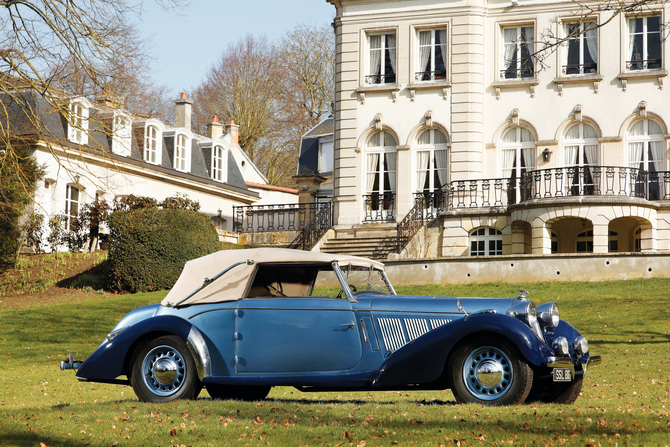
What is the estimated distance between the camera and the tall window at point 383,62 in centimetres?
2789

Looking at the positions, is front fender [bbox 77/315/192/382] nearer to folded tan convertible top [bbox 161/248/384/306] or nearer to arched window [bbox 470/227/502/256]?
folded tan convertible top [bbox 161/248/384/306]

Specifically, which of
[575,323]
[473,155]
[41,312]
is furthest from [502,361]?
[473,155]

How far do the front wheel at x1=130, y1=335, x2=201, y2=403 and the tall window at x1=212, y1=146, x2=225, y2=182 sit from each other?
29814mm

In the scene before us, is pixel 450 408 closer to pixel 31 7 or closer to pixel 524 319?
pixel 524 319

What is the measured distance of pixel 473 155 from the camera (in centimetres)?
2669

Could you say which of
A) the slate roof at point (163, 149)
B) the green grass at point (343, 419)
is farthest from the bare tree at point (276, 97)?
the green grass at point (343, 419)

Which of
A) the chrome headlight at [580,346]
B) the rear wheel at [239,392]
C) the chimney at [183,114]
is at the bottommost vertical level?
the rear wheel at [239,392]

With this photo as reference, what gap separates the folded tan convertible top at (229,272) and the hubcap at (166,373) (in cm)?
54

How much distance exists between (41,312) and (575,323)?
1240 cm

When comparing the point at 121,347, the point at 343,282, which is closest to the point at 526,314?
the point at 343,282

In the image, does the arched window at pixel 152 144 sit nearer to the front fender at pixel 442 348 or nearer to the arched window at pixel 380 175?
the arched window at pixel 380 175

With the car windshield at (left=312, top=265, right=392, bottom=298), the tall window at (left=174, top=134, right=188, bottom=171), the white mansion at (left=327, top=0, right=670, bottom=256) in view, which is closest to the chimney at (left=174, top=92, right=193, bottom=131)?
the tall window at (left=174, top=134, right=188, bottom=171)

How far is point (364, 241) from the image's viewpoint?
85.2ft

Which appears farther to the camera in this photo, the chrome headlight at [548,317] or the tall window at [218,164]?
the tall window at [218,164]
